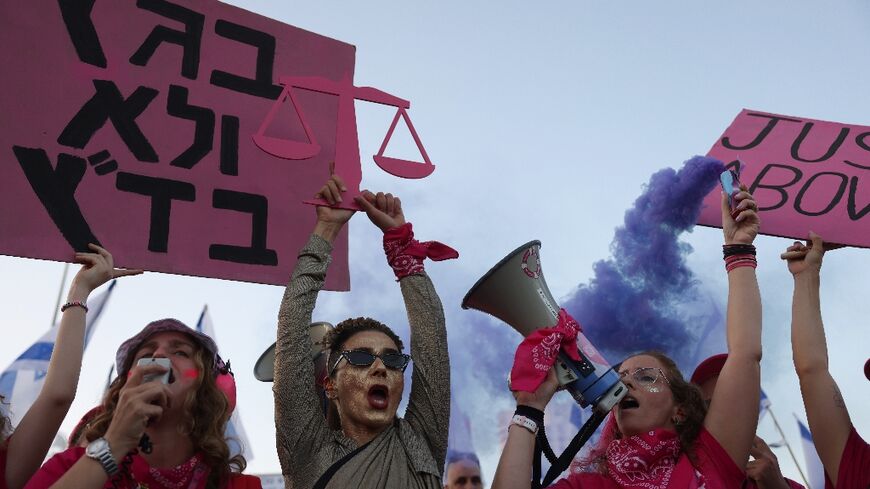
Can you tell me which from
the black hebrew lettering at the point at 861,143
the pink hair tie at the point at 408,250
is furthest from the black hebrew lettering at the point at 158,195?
the black hebrew lettering at the point at 861,143

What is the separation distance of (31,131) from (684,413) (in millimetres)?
3024

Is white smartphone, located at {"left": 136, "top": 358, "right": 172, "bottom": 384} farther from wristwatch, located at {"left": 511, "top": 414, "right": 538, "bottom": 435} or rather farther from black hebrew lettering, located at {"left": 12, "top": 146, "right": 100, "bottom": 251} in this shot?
wristwatch, located at {"left": 511, "top": 414, "right": 538, "bottom": 435}

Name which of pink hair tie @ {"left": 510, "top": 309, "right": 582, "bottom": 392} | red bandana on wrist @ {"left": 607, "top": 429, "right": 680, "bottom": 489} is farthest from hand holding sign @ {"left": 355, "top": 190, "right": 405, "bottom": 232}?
red bandana on wrist @ {"left": 607, "top": 429, "right": 680, "bottom": 489}

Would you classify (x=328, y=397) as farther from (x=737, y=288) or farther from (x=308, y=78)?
(x=737, y=288)

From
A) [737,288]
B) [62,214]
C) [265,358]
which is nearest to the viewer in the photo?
[737,288]

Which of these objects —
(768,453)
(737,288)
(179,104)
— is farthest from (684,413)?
(179,104)

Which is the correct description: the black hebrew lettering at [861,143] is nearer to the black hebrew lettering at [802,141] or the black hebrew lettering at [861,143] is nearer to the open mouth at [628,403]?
the black hebrew lettering at [802,141]

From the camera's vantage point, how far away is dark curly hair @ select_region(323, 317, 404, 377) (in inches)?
142

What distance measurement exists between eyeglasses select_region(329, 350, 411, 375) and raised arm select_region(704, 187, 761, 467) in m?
1.20

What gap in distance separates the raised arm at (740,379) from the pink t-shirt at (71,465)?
5.84 ft

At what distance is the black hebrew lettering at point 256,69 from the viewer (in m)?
4.43

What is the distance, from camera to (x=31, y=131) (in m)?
3.82

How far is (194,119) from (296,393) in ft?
5.42

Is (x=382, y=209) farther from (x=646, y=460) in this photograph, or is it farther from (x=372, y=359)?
(x=646, y=460)
